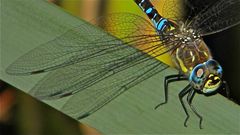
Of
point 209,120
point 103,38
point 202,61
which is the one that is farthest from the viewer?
point 202,61

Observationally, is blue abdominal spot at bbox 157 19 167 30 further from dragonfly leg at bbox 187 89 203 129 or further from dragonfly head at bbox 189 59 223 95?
dragonfly leg at bbox 187 89 203 129

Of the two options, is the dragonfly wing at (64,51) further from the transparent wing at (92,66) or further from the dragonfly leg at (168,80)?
the dragonfly leg at (168,80)

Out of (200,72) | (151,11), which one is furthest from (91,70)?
(151,11)

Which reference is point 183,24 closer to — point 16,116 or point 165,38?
point 165,38

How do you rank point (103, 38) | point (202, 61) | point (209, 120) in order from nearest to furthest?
point (209, 120)
point (103, 38)
point (202, 61)

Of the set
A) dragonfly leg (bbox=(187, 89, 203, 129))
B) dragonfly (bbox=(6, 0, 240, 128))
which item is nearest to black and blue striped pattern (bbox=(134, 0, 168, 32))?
dragonfly (bbox=(6, 0, 240, 128))

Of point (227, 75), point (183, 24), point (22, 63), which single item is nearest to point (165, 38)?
point (183, 24)

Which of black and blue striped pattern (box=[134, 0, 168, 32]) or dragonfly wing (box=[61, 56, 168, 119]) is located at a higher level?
black and blue striped pattern (box=[134, 0, 168, 32])

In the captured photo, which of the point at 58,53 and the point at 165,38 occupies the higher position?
the point at 58,53
